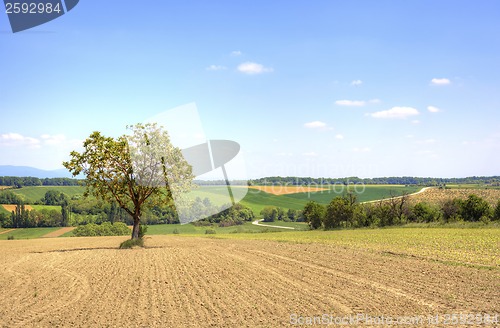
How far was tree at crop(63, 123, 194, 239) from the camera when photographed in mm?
36438

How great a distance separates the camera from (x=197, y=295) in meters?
16.1

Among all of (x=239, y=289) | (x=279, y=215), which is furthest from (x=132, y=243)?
(x=279, y=215)

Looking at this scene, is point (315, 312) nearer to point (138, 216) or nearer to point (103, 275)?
point (103, 275)

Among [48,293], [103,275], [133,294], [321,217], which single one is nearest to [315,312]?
[133,294]

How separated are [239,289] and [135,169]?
890 inches

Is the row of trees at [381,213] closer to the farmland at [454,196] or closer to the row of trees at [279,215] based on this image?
the farmland at [454,196]

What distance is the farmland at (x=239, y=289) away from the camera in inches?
527

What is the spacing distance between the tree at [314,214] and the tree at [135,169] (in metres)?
46.7

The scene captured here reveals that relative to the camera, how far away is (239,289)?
17.2 m

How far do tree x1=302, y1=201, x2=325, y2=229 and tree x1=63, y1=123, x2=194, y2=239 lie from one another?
4674 centimetres

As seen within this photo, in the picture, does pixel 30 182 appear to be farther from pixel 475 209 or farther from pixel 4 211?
pixel 475 209

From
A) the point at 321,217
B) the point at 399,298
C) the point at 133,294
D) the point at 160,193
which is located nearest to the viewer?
the point at 399,298

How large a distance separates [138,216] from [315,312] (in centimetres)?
2824

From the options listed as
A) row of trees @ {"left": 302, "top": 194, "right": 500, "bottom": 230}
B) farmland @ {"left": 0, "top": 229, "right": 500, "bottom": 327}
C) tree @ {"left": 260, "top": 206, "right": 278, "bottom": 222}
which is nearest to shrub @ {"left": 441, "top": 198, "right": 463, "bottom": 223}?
row of trees @ {"left": 302, "top": 194, "right": 500, "bottom": 230}
